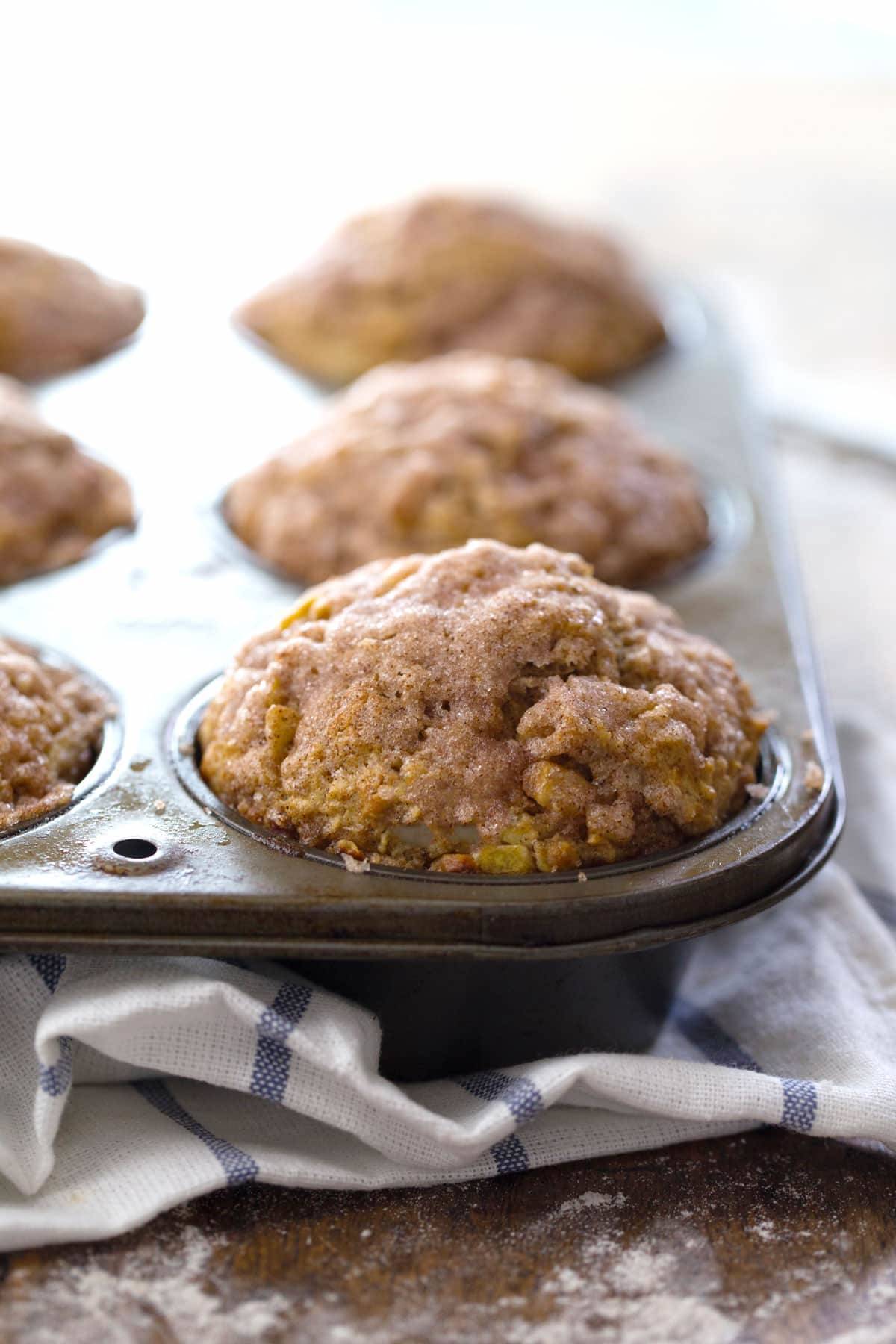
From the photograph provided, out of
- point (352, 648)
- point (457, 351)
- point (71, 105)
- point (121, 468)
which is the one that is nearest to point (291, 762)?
point (352, 648)

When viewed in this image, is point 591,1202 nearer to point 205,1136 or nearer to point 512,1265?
point 512,1265

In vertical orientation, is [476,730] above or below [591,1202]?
above

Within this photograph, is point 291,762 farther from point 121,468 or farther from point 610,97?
point 610,97

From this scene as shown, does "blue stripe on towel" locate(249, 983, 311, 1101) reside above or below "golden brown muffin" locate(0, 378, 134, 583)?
below

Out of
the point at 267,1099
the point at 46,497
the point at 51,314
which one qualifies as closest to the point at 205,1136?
the point at 267,1099

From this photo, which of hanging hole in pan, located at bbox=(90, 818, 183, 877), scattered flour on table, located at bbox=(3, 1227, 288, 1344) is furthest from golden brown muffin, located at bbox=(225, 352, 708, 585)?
scattered flour on table, located at bbox=(3, 1227, 288, 1344)

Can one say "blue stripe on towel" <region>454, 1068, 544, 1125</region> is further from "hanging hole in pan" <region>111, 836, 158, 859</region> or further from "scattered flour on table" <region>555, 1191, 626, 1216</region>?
"hanging hole in pan" <region>111, 836, 158, 859</region>
